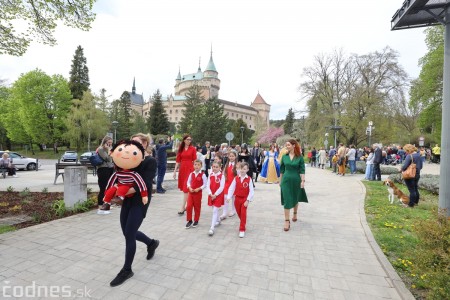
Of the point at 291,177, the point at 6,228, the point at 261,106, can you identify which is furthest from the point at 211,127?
the point at 261,106

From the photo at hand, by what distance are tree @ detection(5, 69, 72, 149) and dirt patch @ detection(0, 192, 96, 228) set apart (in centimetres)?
4016

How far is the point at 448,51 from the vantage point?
15.5 ft

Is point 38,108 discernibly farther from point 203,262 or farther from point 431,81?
point 431,81

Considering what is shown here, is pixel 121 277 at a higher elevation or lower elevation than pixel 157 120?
lower

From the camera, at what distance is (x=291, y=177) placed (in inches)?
223

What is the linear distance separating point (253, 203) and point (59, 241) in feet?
17.9

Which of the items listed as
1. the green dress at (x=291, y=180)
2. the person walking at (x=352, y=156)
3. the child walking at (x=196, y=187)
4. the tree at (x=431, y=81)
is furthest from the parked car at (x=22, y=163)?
the tree at (x=431, y=81)

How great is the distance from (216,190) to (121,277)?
8.56 feet

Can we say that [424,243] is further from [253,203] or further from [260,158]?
[260,158]

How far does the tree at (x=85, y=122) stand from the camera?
135 feet

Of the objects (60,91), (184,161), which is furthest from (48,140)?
(184,161)

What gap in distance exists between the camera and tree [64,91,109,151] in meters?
41.1

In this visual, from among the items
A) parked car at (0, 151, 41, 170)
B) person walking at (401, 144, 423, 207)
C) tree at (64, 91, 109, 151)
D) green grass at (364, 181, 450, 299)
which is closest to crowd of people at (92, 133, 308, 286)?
green grass at (364, 181, 450, 299)

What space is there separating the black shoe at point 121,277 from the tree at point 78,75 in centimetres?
5612
